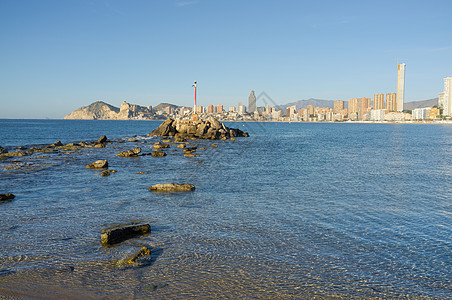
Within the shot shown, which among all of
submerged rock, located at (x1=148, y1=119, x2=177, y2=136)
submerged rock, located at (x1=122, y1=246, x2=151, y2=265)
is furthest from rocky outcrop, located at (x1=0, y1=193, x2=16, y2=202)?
submerged rock, located at (x1=148, y1=119, x2=177, y2=136)

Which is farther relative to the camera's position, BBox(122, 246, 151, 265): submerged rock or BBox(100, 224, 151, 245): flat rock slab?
BBox(100, 224, 151, 245): flat rock slab

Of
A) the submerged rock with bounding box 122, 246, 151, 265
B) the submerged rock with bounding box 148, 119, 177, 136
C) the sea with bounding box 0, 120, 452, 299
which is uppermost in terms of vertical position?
the submerged rock with bounding box 148, 119, 177, 136

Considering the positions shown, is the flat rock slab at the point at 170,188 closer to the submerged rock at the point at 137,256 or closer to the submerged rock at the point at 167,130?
the submerged rock at the point at 137,256

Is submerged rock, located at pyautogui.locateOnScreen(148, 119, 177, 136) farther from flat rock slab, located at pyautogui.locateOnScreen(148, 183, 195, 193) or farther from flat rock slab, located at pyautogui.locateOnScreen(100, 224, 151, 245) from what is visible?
flat rock slab, located at pyautogui.locateOnScreen(100, 224, 151, 245)

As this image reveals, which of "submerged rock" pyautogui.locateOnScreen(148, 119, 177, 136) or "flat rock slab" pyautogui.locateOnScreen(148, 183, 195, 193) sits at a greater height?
"submerged rock" pyautogui.locateOnScreen(148, 119, 177, 136)

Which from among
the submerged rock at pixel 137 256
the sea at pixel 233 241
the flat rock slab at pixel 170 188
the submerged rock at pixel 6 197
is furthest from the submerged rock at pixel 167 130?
the submerged rock at pixel 137 256

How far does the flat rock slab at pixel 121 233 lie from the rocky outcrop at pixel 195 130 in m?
66.2

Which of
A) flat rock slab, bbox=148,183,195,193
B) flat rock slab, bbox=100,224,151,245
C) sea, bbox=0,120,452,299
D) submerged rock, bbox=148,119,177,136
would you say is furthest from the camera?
submerged rock, bbox=148,119,177,136

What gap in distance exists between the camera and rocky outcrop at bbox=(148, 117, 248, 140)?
80500 mm

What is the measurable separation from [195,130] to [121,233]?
7501 cm

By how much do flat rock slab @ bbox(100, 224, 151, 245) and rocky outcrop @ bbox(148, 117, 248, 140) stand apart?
66.2m

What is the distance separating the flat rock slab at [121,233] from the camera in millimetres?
10704

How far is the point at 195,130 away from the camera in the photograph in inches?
3374

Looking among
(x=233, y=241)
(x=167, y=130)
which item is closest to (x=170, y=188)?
(x=233, y=241)
